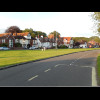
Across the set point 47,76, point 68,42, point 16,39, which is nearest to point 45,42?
point 68,42

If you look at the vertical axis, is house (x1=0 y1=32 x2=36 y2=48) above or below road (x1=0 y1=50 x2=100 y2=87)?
above

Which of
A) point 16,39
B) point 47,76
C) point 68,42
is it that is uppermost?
point 16,39

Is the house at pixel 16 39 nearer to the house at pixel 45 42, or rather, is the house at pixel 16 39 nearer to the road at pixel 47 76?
the house at pixel 45 42

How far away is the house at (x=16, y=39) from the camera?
9588 cm

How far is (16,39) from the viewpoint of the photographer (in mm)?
107438

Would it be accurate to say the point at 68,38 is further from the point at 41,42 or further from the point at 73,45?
the point at 41,42

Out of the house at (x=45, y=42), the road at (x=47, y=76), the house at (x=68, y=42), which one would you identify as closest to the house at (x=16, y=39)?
the house at (x=45, y=42)

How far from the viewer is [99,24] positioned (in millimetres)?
30250

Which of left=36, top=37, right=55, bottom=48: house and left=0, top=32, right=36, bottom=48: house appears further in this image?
left=36, top=37, right=55, bottom=48: house

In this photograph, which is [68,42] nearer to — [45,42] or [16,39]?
[45,42]

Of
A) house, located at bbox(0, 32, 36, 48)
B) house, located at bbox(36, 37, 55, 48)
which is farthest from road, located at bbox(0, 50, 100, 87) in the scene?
house, located at bbox(36, 37, 55, 48)

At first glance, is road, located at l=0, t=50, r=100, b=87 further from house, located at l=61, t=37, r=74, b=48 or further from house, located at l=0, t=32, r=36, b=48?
house, located at l=61, t=37, r=74, b=48

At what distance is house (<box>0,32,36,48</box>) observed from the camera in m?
95.9

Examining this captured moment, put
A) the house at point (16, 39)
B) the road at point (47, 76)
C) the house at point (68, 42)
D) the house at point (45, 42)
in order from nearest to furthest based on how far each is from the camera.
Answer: the road at point (47, 76), the house at point (16, 39), the house at point (45, 42), the house at point (68, 42)
